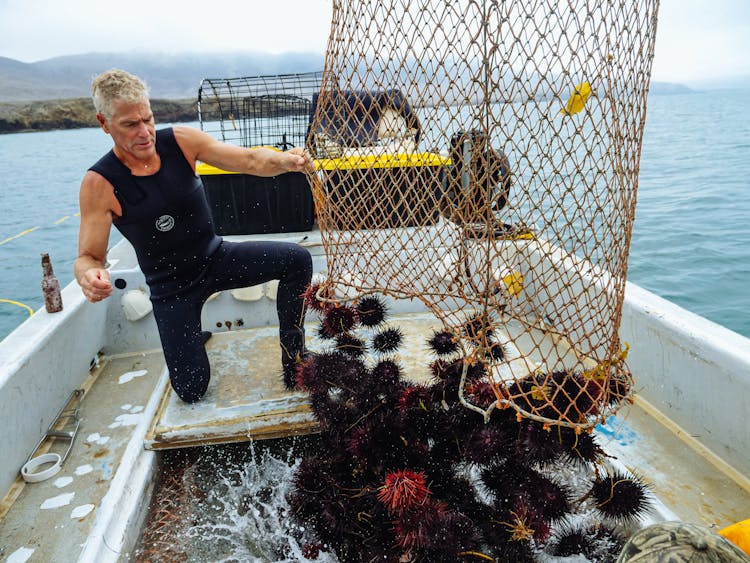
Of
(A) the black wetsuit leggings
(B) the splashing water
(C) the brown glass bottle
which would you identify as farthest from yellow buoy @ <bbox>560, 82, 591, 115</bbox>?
(C) the brown glass bottle

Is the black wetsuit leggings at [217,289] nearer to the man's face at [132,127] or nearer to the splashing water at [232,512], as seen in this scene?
the splashing water at [232,512]

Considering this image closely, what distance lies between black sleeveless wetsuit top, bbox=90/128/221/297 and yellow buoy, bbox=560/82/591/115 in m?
1.68

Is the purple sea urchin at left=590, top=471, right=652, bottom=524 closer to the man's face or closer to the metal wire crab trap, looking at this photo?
the man's face

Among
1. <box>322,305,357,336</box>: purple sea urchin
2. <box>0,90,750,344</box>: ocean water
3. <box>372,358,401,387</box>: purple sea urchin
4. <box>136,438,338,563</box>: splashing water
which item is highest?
<box>322,305,357,336</box>: purple sea urchin

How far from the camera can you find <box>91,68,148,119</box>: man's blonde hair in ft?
7.02

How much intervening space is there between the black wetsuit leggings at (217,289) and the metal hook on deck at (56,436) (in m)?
0.57

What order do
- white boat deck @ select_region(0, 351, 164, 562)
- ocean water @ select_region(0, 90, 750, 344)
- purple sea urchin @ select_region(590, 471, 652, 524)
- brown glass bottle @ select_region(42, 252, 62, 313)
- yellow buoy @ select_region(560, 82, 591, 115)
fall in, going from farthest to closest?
ocean water @ select_region(0, 90, 750, 344)
brown glass bottle @ select_region(42, 252, 62, 313)
white boat deck @ select_region(0, 351, 164, 562)
purple sea urchin @ select_region(590, 471, 652, 524)
yellow buoy @ select_region(560, 82, 591, 115)

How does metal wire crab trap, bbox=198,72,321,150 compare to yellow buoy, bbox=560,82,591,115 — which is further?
metal wire crab trap, bbox=198,72,321,150

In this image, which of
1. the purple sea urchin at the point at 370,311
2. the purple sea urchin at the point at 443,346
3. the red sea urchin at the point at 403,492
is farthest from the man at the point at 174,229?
the red sea urchin at the point at 403,492

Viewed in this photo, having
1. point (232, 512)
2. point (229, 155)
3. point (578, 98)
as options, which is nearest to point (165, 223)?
point (229, 155)

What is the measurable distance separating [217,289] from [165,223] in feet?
1.45

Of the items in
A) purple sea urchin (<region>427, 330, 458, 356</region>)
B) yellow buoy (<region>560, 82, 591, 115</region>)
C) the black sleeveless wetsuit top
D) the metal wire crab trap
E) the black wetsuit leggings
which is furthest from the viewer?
the metal wire crab trap

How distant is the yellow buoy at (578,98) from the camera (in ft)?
4.80

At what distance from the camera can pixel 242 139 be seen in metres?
5.12
